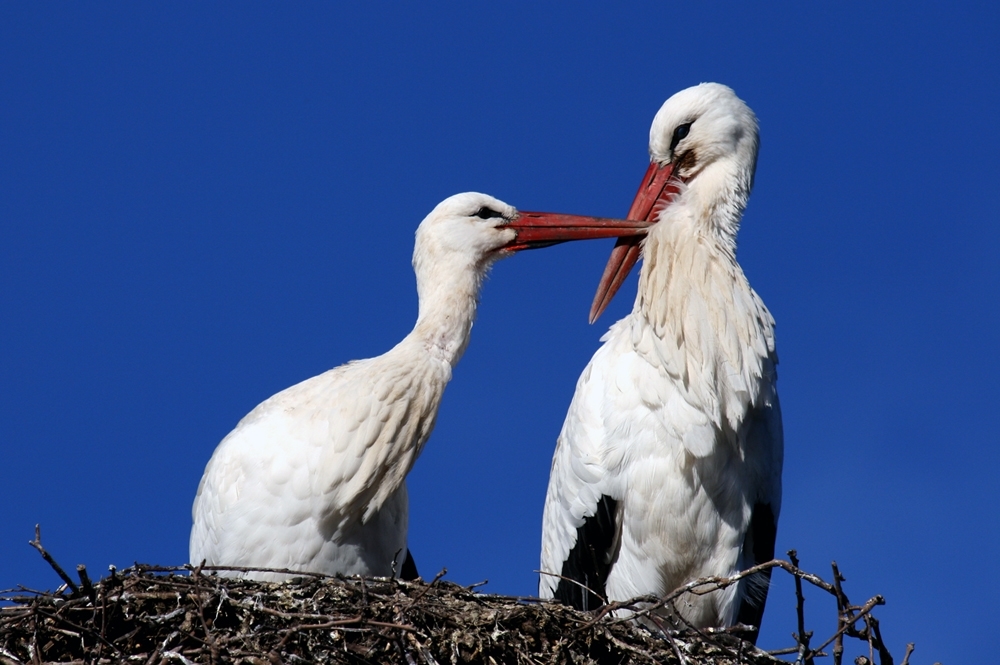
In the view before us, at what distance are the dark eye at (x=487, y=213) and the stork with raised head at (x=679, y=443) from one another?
739 millimetres

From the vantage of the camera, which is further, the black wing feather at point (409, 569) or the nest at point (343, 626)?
the black wing feather at point (409, 569)

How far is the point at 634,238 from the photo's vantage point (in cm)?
460

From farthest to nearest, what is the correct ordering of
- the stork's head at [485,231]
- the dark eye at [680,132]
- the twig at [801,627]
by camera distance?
the stork's head at [485,231] < the dark eye at [680,132] < the twig at [801,627]

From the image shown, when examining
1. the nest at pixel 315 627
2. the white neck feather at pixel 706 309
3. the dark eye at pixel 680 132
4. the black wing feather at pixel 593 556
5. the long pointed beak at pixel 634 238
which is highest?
the dark eye at pixel 680 132

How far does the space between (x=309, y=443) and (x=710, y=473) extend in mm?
1095

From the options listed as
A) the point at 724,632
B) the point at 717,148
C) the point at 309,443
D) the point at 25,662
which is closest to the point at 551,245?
the point at 717,148

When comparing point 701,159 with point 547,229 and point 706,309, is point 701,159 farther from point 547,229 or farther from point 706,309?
point 547,229

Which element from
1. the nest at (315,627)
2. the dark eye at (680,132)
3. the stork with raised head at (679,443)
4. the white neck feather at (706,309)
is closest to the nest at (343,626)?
the nest at (315,627)

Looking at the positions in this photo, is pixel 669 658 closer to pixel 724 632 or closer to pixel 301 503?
pixel 724 632

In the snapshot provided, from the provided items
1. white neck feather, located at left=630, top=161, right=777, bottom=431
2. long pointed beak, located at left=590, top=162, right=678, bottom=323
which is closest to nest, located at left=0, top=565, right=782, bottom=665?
white neck feather, located at left=630, top=161, right=777, bottom=431

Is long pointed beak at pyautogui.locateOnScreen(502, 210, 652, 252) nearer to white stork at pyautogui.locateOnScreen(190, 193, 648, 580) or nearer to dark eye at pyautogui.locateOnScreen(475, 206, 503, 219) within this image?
dark eye at pyautogui.locateOnScreen(475, 206, 503, 219)

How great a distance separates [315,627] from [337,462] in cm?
91

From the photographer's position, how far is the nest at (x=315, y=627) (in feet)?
10.9

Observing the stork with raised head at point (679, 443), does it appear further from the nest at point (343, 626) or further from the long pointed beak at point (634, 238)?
the nest at point (343, 626)
